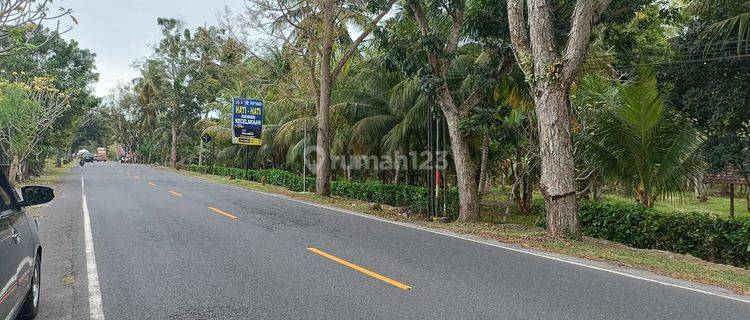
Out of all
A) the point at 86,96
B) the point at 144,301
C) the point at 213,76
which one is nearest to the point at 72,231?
the point at 144,301

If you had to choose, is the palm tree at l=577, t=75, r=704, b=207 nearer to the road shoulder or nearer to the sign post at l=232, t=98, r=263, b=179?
the road shoulder

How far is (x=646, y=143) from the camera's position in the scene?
11906mm

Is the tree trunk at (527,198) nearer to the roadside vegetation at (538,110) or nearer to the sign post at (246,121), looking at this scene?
the roadside vegetation at (538,110)

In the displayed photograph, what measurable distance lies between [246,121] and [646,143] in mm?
22016

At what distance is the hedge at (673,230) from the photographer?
32.6 ft

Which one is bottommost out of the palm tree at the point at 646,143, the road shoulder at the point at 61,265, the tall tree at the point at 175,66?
the road shoulder at the point at 61,265

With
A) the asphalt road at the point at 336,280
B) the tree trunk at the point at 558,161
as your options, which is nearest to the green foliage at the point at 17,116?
the asphalt road at the point at 336,280

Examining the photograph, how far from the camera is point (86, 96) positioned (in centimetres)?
3127

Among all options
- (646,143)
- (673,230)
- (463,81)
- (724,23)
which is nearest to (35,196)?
(673,230)

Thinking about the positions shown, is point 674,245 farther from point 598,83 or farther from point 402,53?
point 402,53

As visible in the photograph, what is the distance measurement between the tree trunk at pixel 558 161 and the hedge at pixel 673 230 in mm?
1640

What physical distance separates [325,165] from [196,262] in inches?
581

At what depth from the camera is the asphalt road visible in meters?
5.51

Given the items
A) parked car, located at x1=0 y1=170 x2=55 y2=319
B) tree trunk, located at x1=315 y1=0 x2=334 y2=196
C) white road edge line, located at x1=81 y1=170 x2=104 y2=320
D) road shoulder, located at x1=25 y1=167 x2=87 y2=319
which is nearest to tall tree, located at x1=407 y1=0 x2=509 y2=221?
tree trunk, located at x1=315 y1=0 x2=334 y2=196
